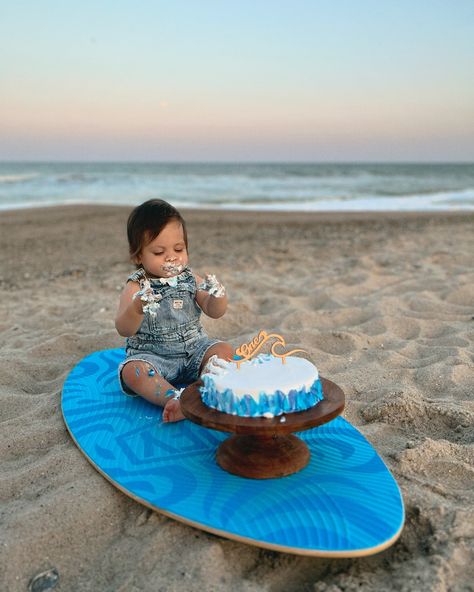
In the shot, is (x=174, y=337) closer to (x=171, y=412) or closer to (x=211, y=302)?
(x=211, y=302)

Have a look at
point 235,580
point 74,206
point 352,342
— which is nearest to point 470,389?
point 352,342

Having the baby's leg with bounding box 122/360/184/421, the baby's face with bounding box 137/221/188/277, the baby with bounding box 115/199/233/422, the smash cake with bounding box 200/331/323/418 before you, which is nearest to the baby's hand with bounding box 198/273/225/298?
the baby with bounding box 115/199/233/422

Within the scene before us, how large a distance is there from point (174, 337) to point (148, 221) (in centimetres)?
73

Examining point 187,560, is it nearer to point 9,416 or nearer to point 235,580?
point 235,580

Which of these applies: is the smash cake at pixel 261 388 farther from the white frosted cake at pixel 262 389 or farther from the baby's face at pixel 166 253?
the baby's face at pixel 166 253

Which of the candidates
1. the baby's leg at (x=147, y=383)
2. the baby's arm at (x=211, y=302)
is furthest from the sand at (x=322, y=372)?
the baby's arm at (x=211, y=302)

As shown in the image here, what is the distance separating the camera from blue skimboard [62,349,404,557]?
1904 millimetres

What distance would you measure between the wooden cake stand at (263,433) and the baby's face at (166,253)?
0.85 metres

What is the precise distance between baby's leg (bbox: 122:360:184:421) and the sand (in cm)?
45

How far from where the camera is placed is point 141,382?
115 inches

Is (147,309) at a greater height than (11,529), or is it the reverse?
(147,309)

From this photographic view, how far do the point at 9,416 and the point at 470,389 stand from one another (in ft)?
8.90

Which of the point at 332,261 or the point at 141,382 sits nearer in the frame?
the point at 141,382

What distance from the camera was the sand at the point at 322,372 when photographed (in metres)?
1.90
